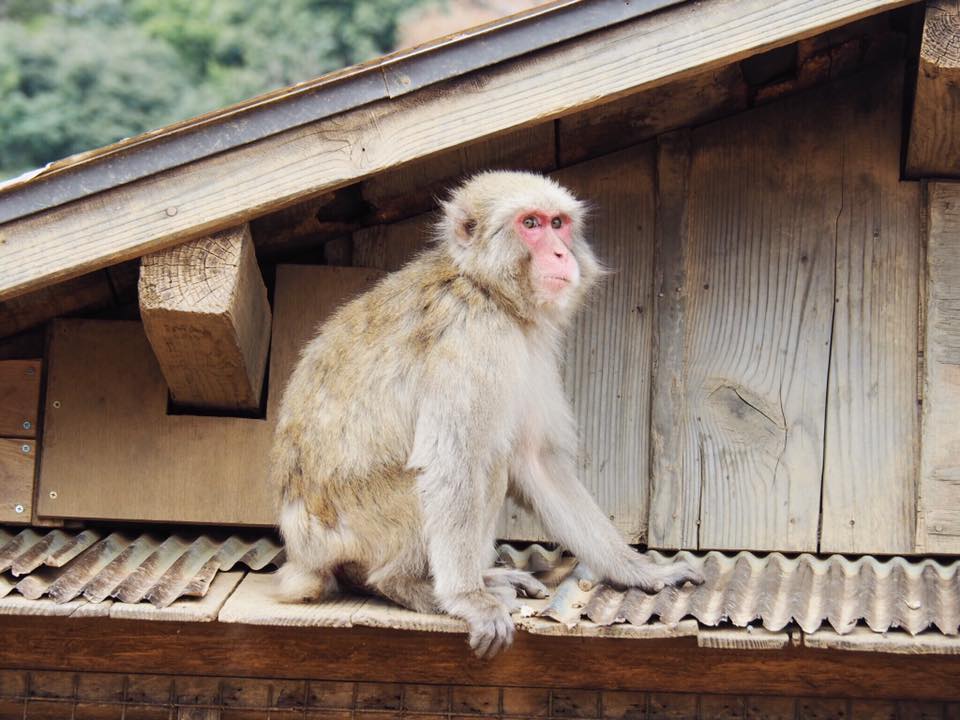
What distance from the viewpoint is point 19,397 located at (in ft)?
15.5

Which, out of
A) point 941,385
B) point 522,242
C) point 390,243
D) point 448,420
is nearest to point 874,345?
point 941,385

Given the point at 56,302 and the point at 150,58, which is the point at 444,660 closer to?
the point at 56,302

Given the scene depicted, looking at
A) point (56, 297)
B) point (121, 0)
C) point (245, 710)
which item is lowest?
point (245, 710)

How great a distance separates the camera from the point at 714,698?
4203 millimetres

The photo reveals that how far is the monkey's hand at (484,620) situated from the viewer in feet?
12.4

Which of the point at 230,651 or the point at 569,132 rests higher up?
the point at 569,132

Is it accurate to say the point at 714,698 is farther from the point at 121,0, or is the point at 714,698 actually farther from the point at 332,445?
the point at 121,0

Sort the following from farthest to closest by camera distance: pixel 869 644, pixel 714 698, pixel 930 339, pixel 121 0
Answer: pixel 121 0 < pixel 930 339 < pixel 714 698 < pixel 869 644

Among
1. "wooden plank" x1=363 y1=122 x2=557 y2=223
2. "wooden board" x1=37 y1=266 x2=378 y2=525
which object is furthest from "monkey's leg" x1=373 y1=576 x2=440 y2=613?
"wooden plank" x1=363 y1=122 x2=557 y2=223

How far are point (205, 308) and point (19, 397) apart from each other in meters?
1.19

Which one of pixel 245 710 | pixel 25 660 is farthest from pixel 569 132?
pixel 25 660

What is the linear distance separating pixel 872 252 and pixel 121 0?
1820 centimetres

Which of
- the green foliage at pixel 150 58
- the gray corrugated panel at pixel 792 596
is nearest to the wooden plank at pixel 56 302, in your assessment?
the gray corrugated panel at pixel 792 596

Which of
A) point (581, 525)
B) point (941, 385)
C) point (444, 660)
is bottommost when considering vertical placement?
point (444, 660)
